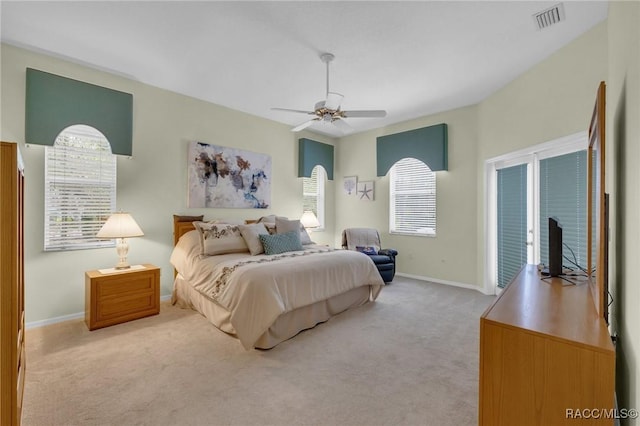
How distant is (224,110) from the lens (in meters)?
4.57

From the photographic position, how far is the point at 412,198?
17.7 feet

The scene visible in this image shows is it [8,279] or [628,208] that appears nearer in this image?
[628,208]

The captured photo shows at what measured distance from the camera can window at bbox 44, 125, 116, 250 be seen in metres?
3.13

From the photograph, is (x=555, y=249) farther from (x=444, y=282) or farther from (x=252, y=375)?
(x=444, y=282)

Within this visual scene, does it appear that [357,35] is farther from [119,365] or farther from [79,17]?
[119,365]

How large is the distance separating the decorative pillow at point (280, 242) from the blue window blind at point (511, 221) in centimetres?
278

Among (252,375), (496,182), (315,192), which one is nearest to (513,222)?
(496,182)

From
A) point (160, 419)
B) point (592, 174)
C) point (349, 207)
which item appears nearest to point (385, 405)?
point (160, 419)

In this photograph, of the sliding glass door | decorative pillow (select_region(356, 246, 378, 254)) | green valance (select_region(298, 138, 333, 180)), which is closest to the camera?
the sliding glass door

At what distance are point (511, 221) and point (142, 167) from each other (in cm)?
497

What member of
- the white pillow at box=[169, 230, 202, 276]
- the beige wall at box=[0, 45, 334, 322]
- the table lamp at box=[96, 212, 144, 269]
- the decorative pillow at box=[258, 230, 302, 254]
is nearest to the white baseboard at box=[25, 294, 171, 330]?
the beige wall at box=[0, 45, 334, 322]

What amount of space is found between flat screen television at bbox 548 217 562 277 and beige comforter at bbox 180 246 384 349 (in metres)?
1.93

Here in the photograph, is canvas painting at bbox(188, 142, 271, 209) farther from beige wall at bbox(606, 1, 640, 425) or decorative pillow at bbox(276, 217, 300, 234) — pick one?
beige wall at bbox(606, 1, 640, 425)

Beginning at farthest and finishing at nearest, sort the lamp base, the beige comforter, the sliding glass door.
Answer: the sliding glass door
the lamp base
the beige comforter
